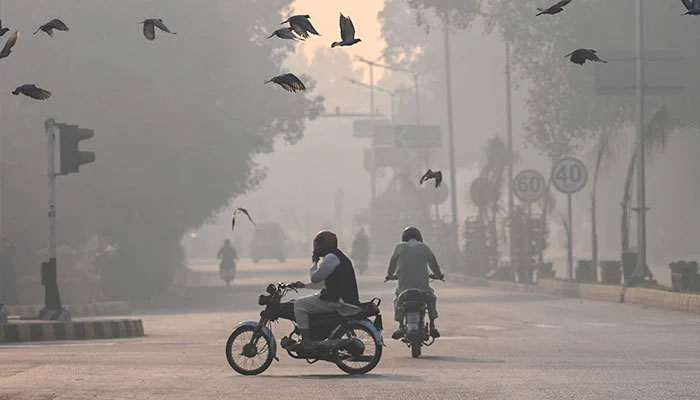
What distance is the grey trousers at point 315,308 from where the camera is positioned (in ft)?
51.2

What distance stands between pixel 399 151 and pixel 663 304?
74.0 metres

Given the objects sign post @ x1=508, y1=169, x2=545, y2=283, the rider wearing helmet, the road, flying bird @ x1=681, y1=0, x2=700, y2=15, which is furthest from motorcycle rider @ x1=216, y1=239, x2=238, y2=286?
flying bird @ x1=681, y1=0, x2=700, y2=15

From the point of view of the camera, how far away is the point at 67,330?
25250 millimetres

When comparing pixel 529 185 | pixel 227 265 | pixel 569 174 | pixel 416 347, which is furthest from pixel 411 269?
pixel 227 265

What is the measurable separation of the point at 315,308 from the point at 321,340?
1.06 ft

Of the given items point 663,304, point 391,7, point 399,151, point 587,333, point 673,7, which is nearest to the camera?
point 587,333

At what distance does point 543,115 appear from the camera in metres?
50.3

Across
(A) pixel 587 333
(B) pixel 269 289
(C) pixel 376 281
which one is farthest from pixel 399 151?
(B) pixel 269 289

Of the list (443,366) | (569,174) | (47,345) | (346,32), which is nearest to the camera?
(346,32)

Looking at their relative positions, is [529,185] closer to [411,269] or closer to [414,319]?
[411,269]

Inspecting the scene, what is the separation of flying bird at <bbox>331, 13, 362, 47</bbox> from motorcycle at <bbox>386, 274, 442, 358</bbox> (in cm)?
727

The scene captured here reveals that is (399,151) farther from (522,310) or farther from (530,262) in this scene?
(522,310)

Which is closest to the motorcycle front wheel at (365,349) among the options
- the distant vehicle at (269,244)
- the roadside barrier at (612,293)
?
the roadside barrier at (612,293)

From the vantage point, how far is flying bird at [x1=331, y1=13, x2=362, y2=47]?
11.7m
